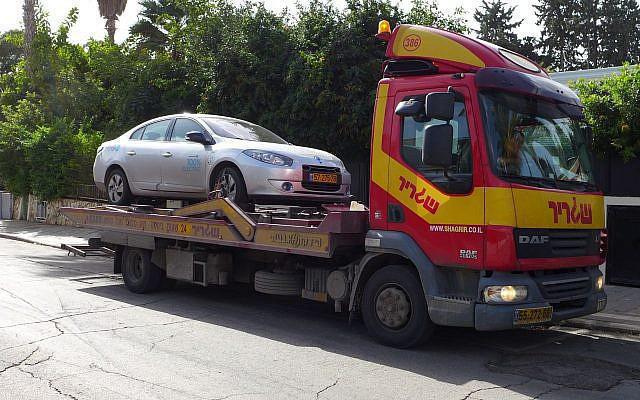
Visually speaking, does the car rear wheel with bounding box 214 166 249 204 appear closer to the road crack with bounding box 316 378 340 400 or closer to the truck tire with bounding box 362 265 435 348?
the truck tire with bounding box 362 265 435 348

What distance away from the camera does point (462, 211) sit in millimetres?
5973

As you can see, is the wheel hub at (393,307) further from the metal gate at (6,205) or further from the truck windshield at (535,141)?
the metal gate at (6,205)

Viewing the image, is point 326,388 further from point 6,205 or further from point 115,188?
point 6,205

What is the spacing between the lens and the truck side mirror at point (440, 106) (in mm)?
5895

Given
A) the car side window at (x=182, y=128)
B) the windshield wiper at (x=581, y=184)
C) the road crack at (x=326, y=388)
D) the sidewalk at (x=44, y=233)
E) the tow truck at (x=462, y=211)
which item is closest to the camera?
the road crack at (x=326, y=388)

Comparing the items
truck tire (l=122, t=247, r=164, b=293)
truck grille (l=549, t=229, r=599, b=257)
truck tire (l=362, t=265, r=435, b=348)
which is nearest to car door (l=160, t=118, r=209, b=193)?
truck tire (l=122, t=247, r=164, b=293)

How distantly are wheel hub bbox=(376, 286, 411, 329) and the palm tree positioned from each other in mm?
28247

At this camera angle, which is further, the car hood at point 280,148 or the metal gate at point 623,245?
the metal gate at point 623,245

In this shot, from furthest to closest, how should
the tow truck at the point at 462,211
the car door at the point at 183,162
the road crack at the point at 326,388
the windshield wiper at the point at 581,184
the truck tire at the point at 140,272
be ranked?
the truck tire at the point at 140,272 < the car door at the point at 183,162 < the windshield wiper at the point at 581,184 < the tow truck at the point at 462,211 < the road crack at the point at 326,388

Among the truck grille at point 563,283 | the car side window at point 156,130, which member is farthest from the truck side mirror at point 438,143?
the car side window at point 156,130

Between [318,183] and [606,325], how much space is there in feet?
13.1

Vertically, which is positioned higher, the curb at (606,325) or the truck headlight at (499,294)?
the truck headlight at (499,294)

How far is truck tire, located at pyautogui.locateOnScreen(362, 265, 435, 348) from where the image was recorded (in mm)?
6309

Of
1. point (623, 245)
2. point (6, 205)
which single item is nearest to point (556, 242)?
point (623, 245)
